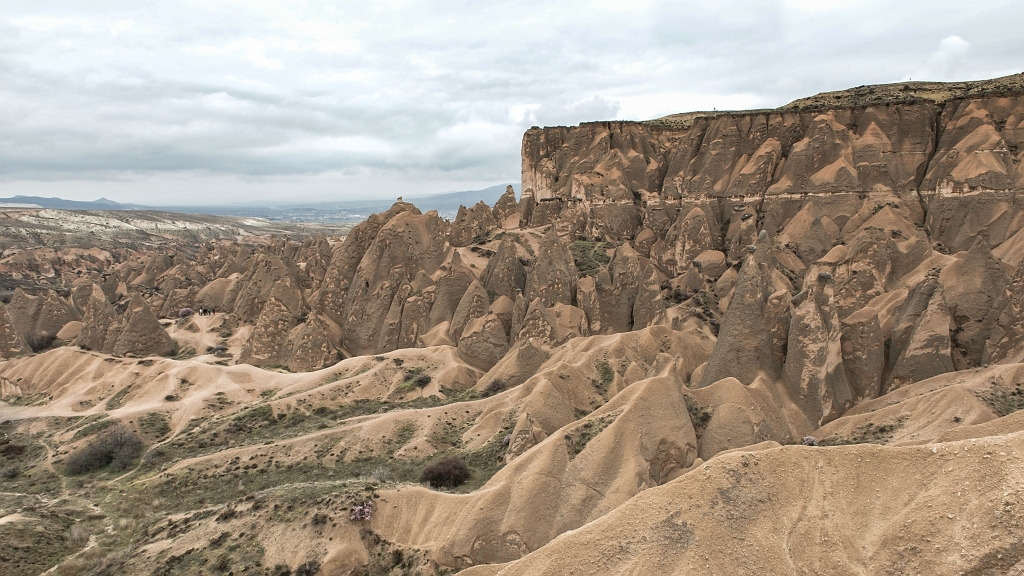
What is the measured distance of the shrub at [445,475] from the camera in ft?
84.3

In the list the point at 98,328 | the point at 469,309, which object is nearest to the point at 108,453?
the point at 98,328

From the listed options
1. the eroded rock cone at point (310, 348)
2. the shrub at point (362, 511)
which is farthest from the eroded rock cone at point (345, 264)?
the shrub at point (362, 511)

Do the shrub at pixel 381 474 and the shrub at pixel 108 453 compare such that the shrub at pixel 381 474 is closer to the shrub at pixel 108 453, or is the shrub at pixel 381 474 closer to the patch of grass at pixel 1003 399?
the shrub at pixel 108 453

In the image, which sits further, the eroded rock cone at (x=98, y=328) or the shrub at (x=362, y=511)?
the eroded rock cone at (x=98, y=328)

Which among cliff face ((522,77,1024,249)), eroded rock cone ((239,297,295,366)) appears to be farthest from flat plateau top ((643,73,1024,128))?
eroded rock cone ((239,297,295,366))

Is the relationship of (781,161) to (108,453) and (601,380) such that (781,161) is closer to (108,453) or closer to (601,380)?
(601,380)

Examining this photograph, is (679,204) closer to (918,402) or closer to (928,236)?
(928,236)

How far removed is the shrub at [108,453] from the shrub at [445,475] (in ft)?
69.4

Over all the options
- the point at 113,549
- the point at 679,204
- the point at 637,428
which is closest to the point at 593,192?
the point at 679,204

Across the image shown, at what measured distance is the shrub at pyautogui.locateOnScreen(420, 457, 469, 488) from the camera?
25.7 meters

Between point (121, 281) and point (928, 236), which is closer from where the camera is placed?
point (928, 236)

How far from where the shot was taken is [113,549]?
23.6m

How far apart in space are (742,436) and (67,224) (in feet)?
736

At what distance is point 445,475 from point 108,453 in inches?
→ 951
